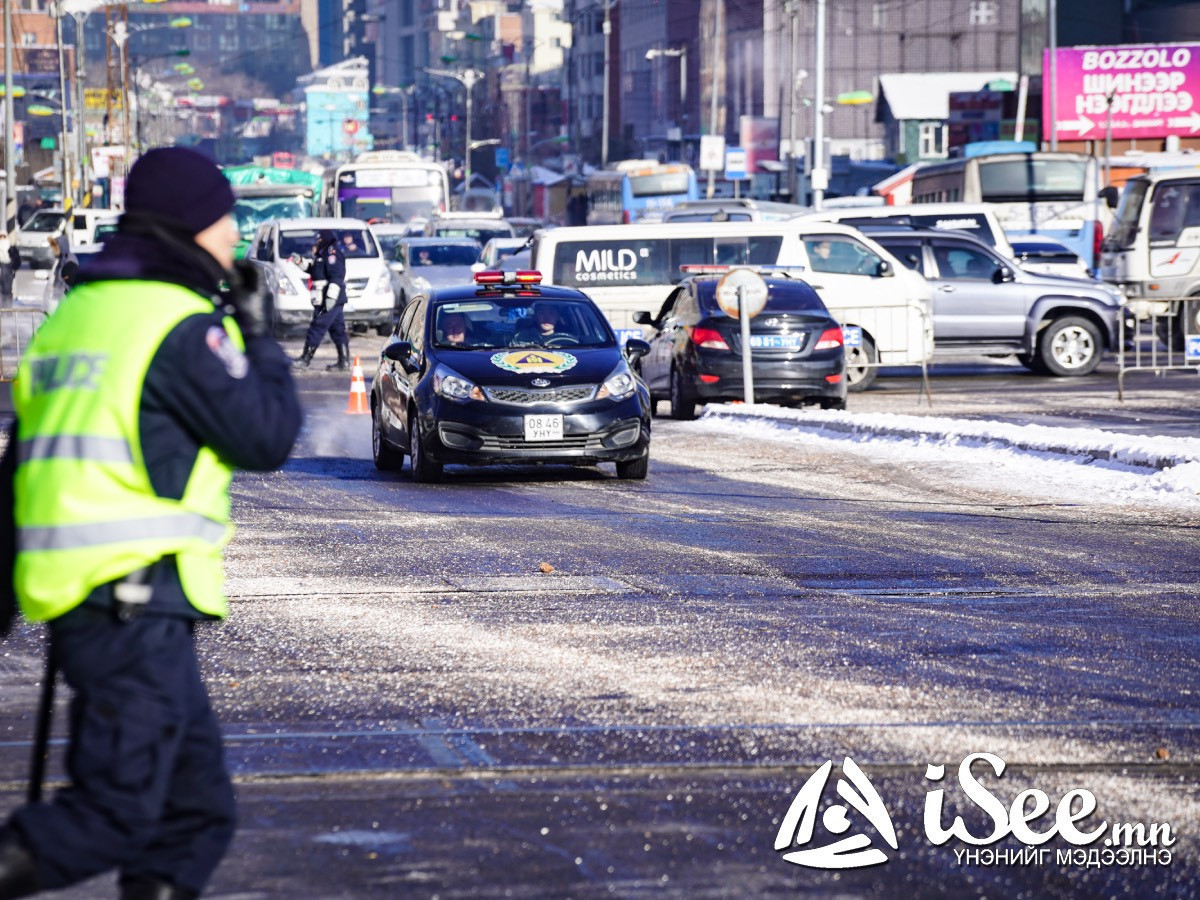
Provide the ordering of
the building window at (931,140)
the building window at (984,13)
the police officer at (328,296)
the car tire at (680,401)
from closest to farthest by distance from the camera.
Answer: the car tire at (680,401) < the police officer at (328,296) < the building window at (931,140) < the building window at (984,13)

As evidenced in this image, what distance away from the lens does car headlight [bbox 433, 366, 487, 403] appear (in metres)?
14.6

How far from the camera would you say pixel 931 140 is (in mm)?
84438

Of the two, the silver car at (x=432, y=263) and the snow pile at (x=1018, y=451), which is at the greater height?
the silver car at (x=432, y=263)

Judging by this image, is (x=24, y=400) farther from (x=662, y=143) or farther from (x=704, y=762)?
(x=662, y=143)

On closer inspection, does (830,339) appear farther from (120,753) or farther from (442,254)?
(442,254)

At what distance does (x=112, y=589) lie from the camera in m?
3.76

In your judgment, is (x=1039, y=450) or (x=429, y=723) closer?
(x=429, y=723)

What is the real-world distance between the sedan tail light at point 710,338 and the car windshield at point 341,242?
47.1ft

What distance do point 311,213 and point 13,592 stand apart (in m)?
49.6

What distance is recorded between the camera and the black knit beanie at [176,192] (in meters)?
3.97

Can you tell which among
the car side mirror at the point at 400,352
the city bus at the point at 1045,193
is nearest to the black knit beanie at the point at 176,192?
the car side mirror at the point at 400,352

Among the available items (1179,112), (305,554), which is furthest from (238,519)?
(1179,112)

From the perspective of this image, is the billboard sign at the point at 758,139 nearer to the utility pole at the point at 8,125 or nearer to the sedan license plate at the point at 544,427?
the utility pole at the point at 8,125

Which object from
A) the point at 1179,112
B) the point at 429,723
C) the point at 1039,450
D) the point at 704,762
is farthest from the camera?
the point at 1179,112
